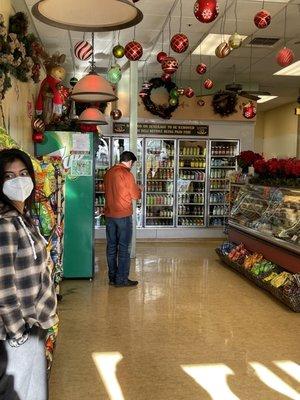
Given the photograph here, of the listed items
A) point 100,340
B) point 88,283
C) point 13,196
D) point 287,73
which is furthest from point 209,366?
point 287,73

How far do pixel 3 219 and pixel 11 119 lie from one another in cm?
286

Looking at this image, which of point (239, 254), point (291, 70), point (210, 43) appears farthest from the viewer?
point (291, 70)

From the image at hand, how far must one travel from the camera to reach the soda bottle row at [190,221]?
34.0 feet

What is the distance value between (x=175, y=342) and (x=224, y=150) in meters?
7.00

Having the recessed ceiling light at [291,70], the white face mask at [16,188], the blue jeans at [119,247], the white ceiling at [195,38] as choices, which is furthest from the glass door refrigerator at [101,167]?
the white face mask at [16,188]

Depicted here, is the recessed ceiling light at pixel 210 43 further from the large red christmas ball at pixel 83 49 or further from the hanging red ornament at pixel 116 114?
the large red christmas ball at pixel 83 49

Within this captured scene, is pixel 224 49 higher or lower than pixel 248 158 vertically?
higher

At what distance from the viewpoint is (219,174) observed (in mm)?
10492

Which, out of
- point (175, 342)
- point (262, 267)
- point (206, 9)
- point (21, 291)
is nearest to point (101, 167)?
point (262, 267)

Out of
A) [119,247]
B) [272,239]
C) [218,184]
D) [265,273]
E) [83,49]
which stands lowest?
[265,273]

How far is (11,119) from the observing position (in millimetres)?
4625

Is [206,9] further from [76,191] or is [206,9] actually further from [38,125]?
[76,191]

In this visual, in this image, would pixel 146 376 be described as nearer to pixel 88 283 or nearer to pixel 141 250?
pixel 88 283

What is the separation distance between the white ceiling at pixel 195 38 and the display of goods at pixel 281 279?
374cm
